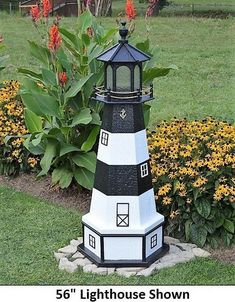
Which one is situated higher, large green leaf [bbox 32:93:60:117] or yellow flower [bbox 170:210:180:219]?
large green leaf [bbox 32:93:60:117]

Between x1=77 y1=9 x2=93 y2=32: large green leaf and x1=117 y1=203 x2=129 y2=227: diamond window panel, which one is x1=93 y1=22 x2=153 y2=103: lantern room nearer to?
x1=117 y1=203 x2=129 y2=227: diamond window panel

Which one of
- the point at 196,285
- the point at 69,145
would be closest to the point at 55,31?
the point at 69,145

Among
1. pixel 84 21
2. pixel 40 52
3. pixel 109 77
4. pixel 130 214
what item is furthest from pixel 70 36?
pixel 130 214

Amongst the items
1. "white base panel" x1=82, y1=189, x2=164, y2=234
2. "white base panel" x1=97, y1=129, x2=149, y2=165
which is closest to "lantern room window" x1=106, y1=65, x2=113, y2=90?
"white base panel" x1=97, y1=129, x2=149, y2=165

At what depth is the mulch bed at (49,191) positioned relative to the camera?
5.58 metres

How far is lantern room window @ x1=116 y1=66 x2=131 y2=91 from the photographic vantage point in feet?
13.5

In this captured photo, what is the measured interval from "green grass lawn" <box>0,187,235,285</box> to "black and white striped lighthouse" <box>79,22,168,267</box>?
0.65 feet

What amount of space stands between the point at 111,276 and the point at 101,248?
21 cm

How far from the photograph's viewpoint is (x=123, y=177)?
4242mm

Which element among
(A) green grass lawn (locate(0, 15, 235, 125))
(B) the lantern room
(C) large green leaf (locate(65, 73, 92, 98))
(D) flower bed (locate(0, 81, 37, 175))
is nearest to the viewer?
(B) the lantern room

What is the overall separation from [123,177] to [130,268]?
0.67 meters

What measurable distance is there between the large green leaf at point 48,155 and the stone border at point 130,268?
71 centimetres

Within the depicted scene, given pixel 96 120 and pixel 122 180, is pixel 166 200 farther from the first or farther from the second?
pixel 96 120

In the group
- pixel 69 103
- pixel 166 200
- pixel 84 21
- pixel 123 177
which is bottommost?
pixel 166 200
